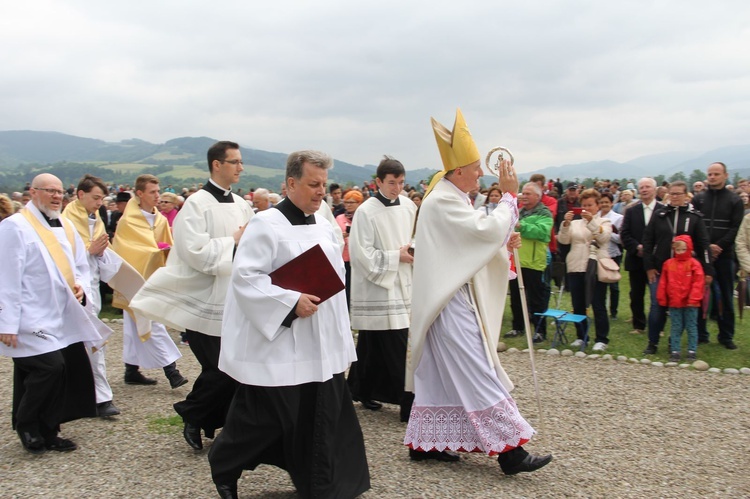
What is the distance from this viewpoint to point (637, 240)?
361 inches

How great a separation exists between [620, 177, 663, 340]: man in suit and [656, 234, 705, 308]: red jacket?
102 centimetres

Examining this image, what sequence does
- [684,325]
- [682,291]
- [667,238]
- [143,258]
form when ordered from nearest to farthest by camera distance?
[143,258], [682,291], [684,325], [667,238]

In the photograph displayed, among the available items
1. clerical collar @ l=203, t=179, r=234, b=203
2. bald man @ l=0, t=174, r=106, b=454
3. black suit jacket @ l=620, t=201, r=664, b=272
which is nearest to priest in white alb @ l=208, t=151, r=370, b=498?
clerical collar @ l=203, t=179, r=234, b=203

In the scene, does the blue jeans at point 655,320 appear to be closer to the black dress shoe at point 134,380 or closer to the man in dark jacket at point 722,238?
the man in dark jacket at point 722,238

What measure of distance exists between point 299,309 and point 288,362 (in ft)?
1.12

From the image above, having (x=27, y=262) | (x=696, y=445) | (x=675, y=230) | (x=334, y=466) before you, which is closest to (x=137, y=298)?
(x=27, y=262)

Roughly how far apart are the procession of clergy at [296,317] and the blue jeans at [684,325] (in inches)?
147

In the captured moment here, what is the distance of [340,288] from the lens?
3912 mm

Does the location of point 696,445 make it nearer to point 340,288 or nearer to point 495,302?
point 495,302

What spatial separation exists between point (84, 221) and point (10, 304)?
193 centimetres

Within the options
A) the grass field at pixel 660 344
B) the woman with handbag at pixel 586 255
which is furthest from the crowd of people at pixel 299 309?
the woman with handbag at pixel 586 255

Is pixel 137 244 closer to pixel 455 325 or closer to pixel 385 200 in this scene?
pixel 385 200

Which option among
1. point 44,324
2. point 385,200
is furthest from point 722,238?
point 44,324

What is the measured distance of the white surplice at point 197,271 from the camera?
5055mm
